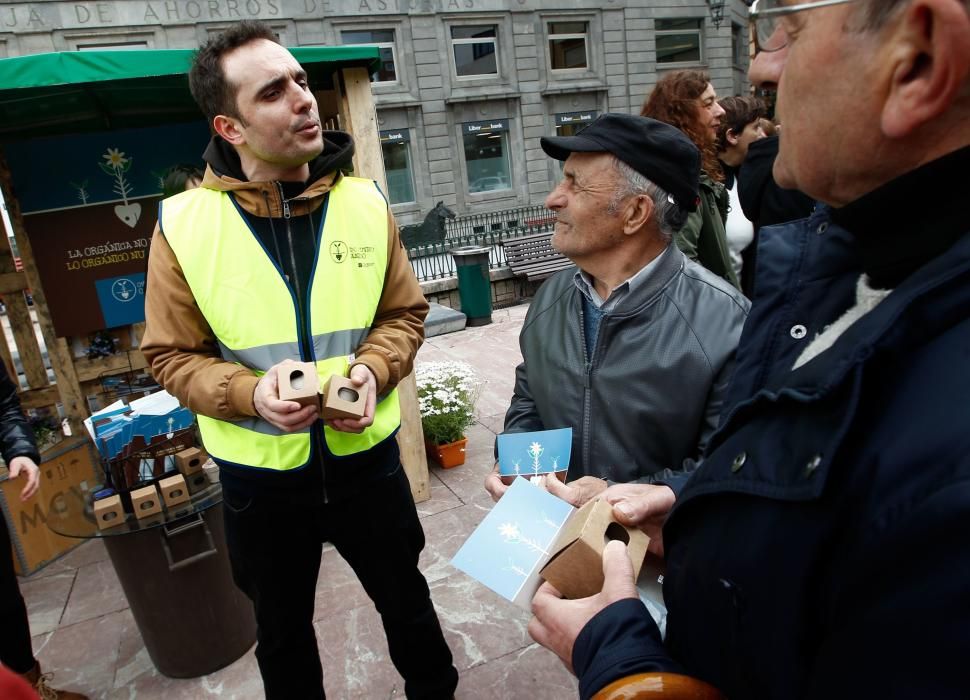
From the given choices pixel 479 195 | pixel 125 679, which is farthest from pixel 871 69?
pixel 479 195

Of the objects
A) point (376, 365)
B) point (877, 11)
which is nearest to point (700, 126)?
point (376, 365)

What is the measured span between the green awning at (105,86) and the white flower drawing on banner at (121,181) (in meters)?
0.23

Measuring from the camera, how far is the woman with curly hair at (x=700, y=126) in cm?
323

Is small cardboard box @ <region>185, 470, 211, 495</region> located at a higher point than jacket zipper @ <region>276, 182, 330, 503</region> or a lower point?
lower

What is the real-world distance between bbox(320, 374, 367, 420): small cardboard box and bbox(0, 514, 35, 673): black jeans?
1.71 m

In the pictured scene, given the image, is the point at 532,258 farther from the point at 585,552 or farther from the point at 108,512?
the point at 585,552

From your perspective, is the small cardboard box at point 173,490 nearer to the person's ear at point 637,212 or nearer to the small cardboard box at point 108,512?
the small cardboard box at point 108,512

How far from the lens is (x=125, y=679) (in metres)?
3.00

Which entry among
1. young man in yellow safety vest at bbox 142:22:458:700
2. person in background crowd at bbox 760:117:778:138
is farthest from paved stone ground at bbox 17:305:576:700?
person in background crowd at bbox 760:117:778:138

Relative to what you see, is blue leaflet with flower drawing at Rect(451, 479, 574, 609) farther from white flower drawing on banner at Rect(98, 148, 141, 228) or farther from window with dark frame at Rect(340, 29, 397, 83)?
window with dark frame at Rect(340, 29, 397, 83)

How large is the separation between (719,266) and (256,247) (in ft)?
7.78

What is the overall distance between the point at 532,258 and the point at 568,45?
17.4m

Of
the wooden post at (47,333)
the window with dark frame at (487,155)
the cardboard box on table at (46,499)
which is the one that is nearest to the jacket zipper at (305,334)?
the cardboard box on table at (46,499)

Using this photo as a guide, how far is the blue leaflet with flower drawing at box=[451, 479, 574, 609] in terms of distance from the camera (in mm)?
1403
